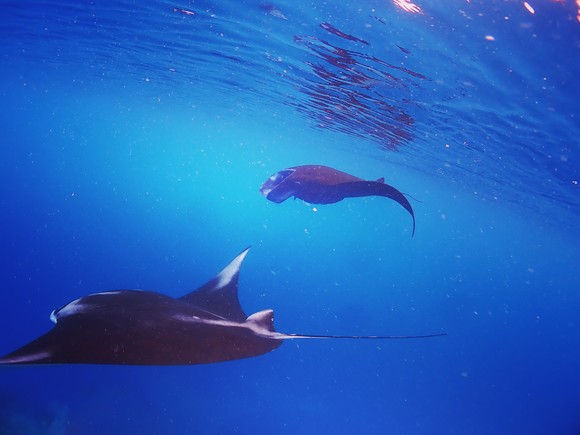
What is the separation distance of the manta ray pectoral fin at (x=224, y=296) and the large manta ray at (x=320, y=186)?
303 cm

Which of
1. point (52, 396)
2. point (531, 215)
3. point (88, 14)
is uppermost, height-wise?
point (88, 14)

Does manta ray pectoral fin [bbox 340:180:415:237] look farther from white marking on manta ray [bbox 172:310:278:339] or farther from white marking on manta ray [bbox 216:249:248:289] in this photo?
white marking on manta ray [bbox 172:310:278:339]

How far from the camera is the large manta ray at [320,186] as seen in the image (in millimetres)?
6830

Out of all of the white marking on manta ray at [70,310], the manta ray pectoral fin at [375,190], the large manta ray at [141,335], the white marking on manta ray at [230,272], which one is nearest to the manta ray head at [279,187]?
the manta ray pectoral fin at [375,190]

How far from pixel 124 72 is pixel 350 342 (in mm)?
24496

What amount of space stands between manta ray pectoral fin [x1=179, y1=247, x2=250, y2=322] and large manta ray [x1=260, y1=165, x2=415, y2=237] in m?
3.03

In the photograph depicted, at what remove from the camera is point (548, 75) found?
8453mm

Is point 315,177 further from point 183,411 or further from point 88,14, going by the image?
point 88,14

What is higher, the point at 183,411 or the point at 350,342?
the point at 183,411

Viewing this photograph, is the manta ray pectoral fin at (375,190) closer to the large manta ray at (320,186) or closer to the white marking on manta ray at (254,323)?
the large manta ray at (320,186)

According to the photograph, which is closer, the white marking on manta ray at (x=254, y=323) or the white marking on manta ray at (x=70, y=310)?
the white marking on manta ray at (x=254, y=323)

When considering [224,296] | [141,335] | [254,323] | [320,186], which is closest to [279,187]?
[320,186]

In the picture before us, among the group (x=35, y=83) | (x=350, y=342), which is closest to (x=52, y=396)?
(x=350, y=342)

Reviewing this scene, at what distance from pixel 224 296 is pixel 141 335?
2434 mm
